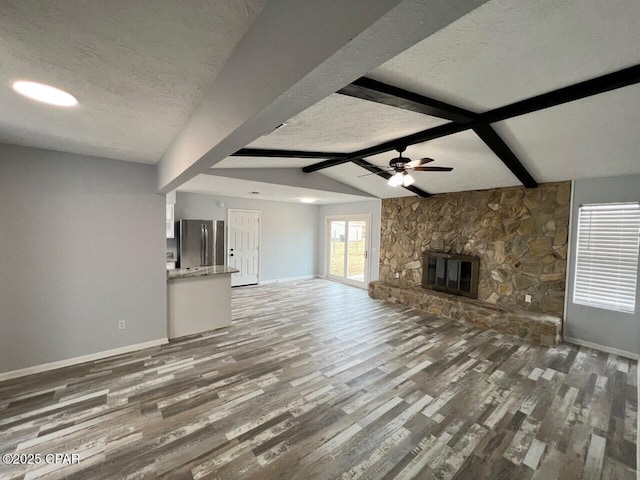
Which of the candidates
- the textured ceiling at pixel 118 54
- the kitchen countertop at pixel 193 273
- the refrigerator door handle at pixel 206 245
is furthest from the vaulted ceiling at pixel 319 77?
the refrigerator door handle at pixel 206 245

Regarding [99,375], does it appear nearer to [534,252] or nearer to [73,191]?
[73,191]

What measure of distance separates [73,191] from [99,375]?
6.67ft

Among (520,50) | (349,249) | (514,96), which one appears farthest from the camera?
(349,249)

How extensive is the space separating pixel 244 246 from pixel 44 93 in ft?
18.9

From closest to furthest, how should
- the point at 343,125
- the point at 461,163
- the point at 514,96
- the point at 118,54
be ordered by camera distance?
1. the point at 118,54
2. the point at 514,96
3. the point at 343,125
4. the point at 461,163

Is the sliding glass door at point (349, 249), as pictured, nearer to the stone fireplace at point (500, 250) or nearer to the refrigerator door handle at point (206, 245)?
the stone fireplace at point (500, 250)

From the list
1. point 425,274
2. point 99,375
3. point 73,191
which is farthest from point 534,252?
point 73,191

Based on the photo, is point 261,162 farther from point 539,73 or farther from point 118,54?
point 539,73

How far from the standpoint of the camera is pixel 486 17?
140 cm

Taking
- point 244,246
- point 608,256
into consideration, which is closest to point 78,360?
point 244,246

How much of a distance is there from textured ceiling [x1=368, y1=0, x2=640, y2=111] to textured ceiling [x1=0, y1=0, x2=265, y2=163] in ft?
3.95

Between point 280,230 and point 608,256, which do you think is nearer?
point 608,256

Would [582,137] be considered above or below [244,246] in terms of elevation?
above

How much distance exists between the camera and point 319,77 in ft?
2.60
